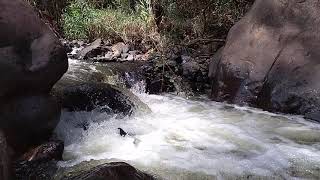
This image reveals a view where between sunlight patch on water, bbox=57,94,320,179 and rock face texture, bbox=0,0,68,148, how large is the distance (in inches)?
18.2

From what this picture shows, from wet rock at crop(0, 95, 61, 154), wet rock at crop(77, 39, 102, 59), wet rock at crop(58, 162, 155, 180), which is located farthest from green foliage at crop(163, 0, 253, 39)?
wet rock at crop(58, 162, 155, 180)

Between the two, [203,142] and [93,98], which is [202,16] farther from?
[203,142]

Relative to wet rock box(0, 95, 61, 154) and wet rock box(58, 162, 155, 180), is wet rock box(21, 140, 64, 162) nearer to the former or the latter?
wet rock box(0, 95, 61, 154)

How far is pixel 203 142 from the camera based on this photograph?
480 cm

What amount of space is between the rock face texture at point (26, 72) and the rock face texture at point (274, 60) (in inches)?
115

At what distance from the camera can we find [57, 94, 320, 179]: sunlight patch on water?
402 centimetres

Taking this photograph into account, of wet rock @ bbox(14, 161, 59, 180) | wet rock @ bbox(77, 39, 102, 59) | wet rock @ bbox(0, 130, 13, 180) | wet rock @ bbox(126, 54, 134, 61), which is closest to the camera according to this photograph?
wet rock @ bbox(0, 130, 13, 180)

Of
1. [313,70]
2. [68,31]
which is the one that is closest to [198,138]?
[313,70]

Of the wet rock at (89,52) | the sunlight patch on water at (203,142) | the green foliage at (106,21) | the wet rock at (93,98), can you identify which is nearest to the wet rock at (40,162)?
the sunlight patch on water at (203,142)

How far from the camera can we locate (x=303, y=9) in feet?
21.3

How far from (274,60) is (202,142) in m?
2.19

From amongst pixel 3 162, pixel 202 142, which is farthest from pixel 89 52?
pixel 3 162

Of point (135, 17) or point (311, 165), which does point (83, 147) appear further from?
point (135, 17)

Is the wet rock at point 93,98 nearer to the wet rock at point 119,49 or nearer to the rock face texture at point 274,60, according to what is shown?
the rock face texture at point 274,60
